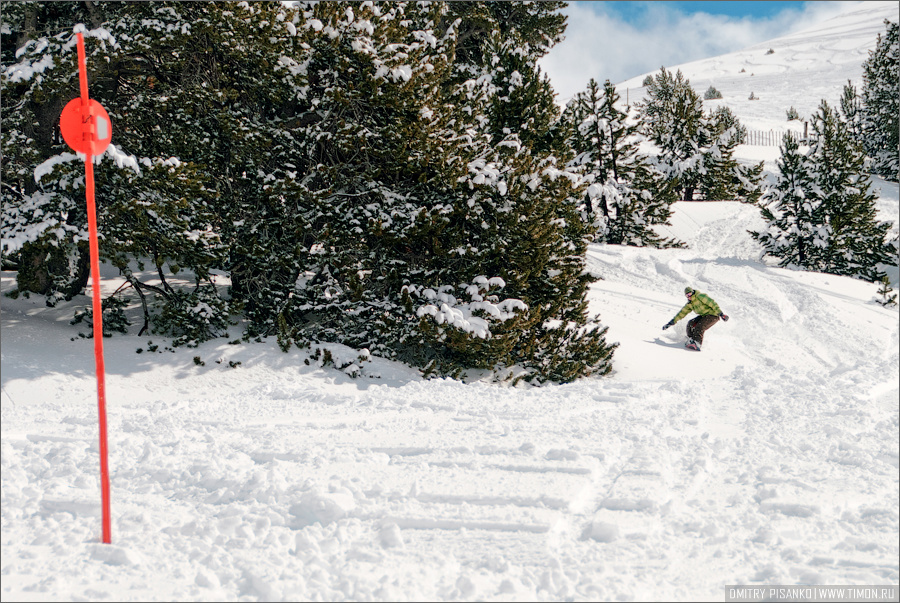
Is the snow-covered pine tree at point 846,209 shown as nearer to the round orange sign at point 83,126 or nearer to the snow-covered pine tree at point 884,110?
the snow-covered pine tree at point 884,110

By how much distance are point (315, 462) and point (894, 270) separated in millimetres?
22444

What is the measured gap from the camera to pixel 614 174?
23.9 m

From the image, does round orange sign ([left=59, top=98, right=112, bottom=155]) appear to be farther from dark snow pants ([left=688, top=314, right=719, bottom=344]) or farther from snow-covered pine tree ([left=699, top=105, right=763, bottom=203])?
snow-covered pine tree ([left=699, top=105, right=763, bottom=203])

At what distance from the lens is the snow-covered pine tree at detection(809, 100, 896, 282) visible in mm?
20812

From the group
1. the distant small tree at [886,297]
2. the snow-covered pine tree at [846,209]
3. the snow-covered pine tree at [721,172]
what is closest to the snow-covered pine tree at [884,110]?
the snow-covered pine tree at [721,172]

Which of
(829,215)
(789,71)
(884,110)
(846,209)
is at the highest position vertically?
(789,71)

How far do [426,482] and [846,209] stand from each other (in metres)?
20.5

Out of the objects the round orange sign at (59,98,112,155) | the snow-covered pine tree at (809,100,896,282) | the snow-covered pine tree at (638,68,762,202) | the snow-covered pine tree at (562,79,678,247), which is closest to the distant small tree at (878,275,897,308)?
the snow-covered pine tree at (809,100,896,282)

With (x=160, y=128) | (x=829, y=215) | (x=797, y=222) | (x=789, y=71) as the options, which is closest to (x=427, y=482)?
(x=160, y=128)

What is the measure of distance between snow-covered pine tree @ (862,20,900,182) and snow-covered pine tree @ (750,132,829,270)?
58.4 ft

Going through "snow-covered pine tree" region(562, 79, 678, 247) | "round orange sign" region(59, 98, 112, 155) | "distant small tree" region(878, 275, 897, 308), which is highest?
"snow-covered pine tree" region(562, 79, 678, 247)

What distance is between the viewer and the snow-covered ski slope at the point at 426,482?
3.98 meters

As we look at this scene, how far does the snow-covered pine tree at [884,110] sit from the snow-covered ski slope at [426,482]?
3305cm

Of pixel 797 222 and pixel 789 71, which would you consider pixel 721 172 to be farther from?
pixel 789 71
